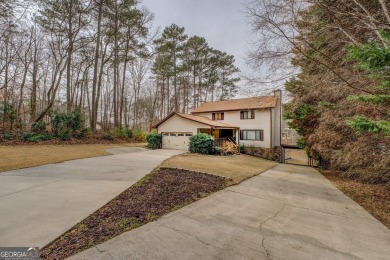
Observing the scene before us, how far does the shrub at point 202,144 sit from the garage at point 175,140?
1.89 m

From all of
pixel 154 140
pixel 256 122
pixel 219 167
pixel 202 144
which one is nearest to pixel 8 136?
pixel 154 140

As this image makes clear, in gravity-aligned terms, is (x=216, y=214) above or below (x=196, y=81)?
below

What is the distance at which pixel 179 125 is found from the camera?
18000 millimetres

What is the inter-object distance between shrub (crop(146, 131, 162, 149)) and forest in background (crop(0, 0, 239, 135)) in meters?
6.55

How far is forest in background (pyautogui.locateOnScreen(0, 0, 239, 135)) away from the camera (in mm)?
16312

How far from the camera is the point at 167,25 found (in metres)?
23.5

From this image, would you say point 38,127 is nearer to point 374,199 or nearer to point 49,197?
point 49,197

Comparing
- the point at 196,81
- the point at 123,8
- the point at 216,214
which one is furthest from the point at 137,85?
the point at 216,214

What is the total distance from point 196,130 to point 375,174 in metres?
12.0

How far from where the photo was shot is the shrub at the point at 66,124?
16.6 meters

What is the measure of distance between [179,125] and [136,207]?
46.5 feet

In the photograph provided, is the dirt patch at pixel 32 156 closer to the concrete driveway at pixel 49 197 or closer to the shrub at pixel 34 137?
the concrete driveway at pixel 49 197

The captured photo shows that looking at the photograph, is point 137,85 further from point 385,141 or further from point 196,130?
point 385,141

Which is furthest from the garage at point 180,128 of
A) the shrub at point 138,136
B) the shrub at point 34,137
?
the shrub at point 34,137
